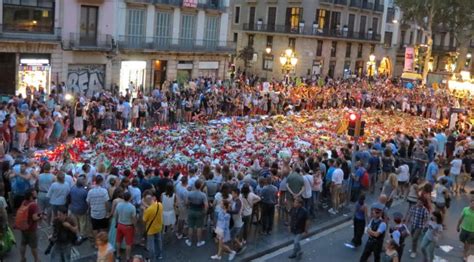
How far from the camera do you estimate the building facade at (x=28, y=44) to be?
2972 centimetres

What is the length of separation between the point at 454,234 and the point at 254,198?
20.7ft

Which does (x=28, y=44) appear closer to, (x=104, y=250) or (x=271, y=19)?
(x=104, y=250)

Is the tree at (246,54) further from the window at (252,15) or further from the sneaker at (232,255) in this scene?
the sneaker at (232,255)

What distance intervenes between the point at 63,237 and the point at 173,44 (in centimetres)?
2982

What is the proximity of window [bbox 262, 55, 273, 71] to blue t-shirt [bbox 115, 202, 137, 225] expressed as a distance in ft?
154

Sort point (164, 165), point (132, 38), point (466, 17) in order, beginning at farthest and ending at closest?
1. point (466, 17)
2. point (132, 38)
3. point (164, 165)

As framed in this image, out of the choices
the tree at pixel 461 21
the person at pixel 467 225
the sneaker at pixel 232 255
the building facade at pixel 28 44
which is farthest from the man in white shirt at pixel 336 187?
the tree at pixel 461 21

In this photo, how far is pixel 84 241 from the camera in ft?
42.0

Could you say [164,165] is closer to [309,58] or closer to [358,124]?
[358,124]

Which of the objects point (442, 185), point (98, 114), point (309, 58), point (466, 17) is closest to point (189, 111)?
point (98, 114)

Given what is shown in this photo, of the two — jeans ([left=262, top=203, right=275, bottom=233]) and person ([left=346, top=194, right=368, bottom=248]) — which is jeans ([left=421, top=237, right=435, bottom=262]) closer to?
person ([left=346, top=194, right=368, bottom=248])

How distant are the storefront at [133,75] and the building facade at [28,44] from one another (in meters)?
5.06

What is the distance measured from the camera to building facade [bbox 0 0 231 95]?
30406mm

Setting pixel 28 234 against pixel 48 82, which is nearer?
pixel 28 234
